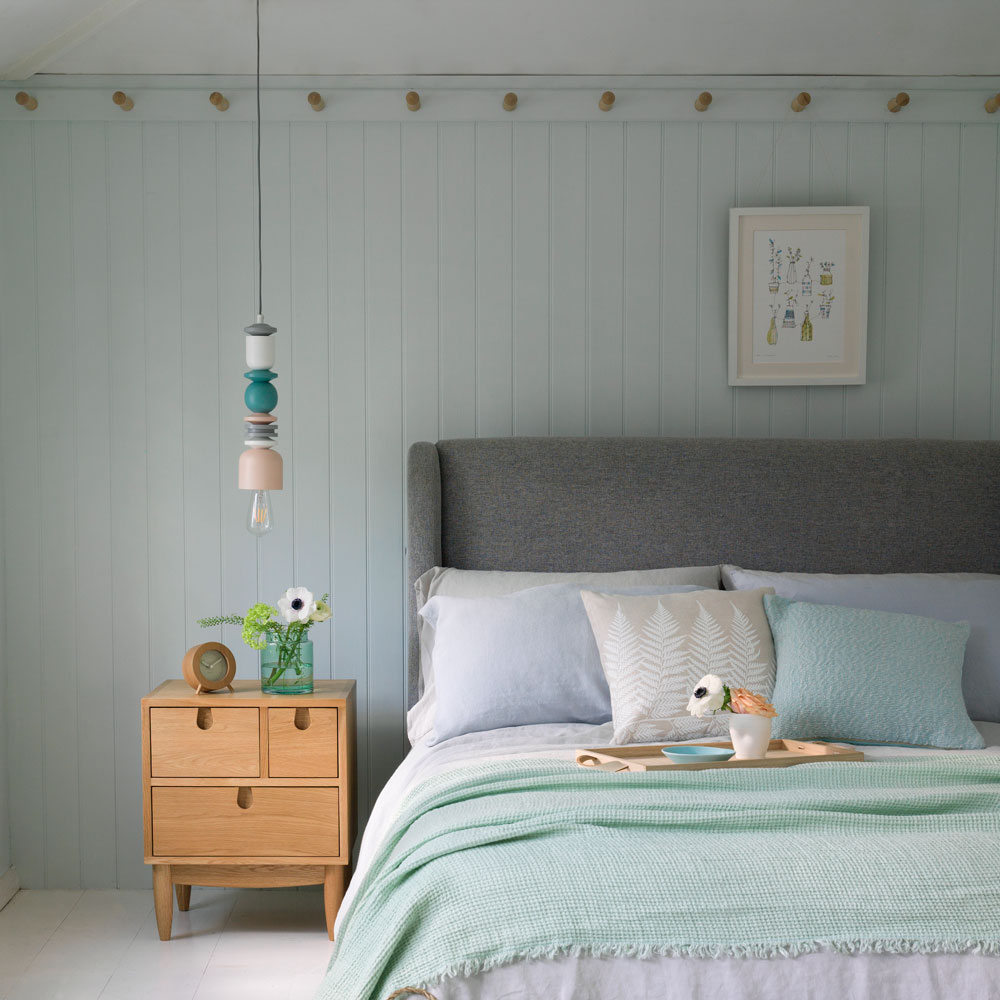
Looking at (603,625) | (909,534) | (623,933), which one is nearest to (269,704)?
(603,625)

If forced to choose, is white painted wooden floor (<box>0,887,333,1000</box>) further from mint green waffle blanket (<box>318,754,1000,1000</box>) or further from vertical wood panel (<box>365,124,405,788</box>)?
mint green waffle blanket (<box>318,754,1000,1000</box>)

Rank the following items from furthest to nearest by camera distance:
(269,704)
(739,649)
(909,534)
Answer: (909,534) → (269,704) → (739,649)

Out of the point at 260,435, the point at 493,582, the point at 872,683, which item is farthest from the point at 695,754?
the point at 260,435

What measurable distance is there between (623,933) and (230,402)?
7.37 feet

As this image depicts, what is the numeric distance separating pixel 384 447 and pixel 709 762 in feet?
5.12

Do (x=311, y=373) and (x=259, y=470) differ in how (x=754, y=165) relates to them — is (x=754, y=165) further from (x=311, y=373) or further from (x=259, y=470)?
(x=259, y=470)

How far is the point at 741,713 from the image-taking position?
199 centimetres

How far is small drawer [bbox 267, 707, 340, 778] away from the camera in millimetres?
2670

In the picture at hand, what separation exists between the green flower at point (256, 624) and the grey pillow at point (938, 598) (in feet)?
4.22

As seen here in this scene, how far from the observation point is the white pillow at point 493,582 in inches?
105

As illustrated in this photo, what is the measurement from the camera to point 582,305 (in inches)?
122

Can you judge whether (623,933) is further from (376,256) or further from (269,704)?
(376,256)

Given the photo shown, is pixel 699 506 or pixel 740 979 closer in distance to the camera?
pixel 740 979

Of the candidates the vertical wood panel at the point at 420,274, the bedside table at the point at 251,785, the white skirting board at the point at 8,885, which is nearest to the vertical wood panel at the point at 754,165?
the vertical wood panel at the point at 420,274
